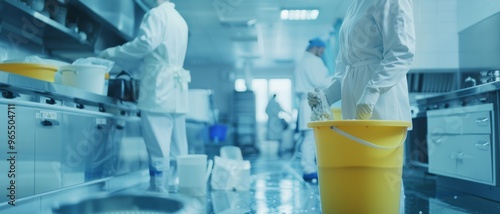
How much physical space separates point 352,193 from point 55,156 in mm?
1400

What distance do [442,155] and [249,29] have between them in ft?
12.5

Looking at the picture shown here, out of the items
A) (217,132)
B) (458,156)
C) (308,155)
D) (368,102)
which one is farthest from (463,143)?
(217,132)

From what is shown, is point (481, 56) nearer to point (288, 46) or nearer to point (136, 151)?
point (136, 151)

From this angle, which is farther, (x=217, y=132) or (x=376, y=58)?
(x=217, y=132)

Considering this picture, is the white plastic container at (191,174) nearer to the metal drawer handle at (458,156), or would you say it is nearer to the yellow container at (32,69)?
the yellow container at (32,69)

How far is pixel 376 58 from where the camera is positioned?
1563 millimetres

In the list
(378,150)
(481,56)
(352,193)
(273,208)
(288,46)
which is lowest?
(273,208)

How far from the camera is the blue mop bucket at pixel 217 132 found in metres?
7.49

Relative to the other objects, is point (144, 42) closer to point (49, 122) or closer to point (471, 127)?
point (49, 122)

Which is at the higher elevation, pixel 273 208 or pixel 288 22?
pixel 288 22

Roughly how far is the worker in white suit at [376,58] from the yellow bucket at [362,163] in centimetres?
10

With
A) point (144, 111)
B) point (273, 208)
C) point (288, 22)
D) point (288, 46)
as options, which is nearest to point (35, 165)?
point (144, 111)

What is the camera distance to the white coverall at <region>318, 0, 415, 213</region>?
1438 millimetres

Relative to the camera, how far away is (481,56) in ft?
11.6
